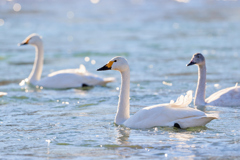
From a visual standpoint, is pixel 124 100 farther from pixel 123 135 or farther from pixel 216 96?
pixel 216 96

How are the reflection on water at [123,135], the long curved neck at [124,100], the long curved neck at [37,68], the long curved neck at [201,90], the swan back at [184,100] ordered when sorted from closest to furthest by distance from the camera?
1. the reflection on water at [123,135]
2. the swan back at [184,100]
3. the long curved neck at [124,100]
4. the long curved neck at [201,90]
5. the long curved neck at [37,68]

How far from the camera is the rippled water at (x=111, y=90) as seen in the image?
749 cm

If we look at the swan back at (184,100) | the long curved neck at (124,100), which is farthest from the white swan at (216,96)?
the long curved neck at (124,100)

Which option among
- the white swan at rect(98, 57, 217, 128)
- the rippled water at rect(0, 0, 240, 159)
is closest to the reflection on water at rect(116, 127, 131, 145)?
the rippled water at rect(0, 0, 240, 159)

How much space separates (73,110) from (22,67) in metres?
7.02

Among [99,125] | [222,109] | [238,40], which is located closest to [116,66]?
[99,125]

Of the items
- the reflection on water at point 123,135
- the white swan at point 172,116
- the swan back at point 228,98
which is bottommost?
the reflection on water at point 123,135

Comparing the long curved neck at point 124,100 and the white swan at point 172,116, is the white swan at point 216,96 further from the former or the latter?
the long curved neck at point 124,100

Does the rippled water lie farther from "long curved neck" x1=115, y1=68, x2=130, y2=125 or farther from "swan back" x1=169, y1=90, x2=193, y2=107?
"swan back" x1=169, y1=90, x2=193, y2=107

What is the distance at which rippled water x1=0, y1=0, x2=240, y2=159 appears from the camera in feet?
24.6

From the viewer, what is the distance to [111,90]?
12859 millimetres

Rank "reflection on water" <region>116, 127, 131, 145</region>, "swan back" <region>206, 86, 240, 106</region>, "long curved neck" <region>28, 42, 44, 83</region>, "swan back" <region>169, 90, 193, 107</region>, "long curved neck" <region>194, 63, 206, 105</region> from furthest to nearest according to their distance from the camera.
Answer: "long curved neck" <region>28, 42, 44, 83</region> < "long curved neck" <region>194, 63, 206, 105</region> < "swan back" <region>206, 86, 240, 106</region> < "swan back" <region>169, 90, 193, 107</region> < "reflection on water" <region>116, 127, 131, 145</region>

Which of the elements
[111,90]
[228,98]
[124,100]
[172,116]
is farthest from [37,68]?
[172,116]

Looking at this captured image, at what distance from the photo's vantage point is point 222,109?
33.5 feet
